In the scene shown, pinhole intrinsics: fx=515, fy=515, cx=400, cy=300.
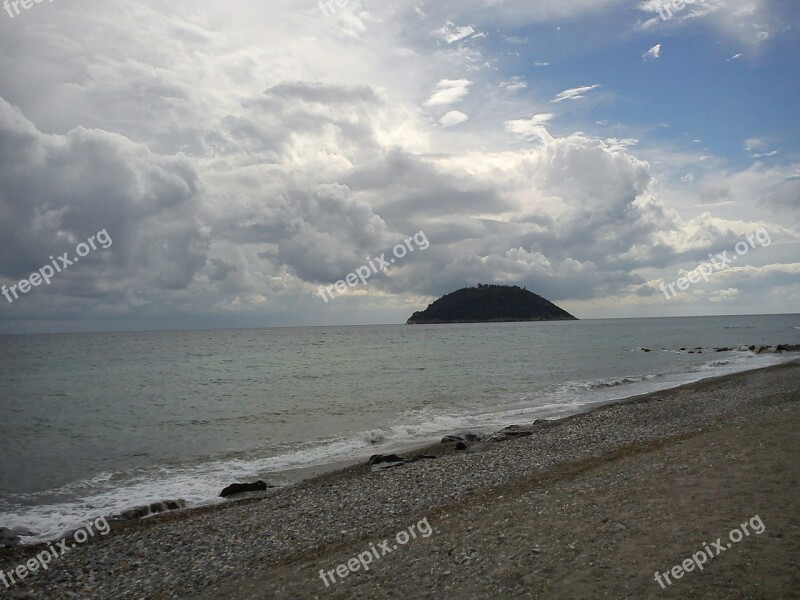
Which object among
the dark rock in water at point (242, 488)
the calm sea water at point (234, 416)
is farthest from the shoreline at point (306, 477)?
the calm sea water at point (234, 416)

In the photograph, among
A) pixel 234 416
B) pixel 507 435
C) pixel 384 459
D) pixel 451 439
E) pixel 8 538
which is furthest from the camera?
pixel 234 416

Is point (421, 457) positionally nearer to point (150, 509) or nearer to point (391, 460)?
point (391, 460)

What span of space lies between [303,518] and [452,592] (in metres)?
6.17

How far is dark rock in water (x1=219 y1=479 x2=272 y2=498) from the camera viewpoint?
17.7 meters

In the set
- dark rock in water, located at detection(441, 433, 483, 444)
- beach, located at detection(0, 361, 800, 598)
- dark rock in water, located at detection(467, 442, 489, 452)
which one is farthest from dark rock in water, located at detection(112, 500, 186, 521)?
dark rock in water, located at detection(441, 433, 483, 444)

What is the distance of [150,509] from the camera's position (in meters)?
16.3

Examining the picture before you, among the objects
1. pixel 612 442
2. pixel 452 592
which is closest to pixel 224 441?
pixel 612 442

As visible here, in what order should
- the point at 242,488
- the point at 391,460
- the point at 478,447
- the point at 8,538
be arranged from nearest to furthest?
the point at 8,538
the point at 242,488
the point at 391,460
the point at 478,447

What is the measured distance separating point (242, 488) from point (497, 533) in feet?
34.7

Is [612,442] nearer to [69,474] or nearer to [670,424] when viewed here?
[670,424]

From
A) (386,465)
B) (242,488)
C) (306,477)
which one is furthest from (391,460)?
(242,488)

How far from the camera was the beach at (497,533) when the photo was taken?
862 cm

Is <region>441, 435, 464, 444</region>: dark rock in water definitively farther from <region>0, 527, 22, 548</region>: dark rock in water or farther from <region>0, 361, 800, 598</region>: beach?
<region>0, 527, 22, 548</region>: dark rock in water

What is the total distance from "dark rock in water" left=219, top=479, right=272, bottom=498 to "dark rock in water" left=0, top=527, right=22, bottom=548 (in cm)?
564
